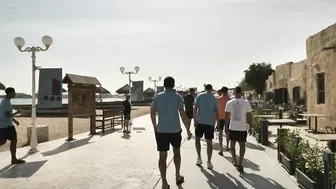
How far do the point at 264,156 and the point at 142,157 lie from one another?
2.93m

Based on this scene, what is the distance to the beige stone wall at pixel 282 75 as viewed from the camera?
31.7 metres

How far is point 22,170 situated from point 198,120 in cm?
368

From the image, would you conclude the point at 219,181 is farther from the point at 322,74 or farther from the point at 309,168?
the point at 322,74

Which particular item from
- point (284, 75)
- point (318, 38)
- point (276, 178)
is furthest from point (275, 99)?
point (276, 178)

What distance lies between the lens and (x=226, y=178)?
19.7 ft

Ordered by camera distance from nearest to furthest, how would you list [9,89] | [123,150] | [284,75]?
1. [9,89]
2. [123,150]
3. [284,75]

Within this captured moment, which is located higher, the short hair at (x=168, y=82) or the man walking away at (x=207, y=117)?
the short hair at (x=168, y=82)

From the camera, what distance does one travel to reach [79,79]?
12.7m

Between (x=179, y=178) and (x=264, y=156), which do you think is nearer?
(x=179, y=178)

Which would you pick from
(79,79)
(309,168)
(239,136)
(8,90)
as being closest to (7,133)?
(8,90)

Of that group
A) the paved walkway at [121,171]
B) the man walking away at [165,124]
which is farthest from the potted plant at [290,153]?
the man walking away at [165,124]

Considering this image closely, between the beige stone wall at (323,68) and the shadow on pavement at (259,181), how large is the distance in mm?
7799

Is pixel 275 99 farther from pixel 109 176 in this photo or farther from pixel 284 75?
pixel 109 176

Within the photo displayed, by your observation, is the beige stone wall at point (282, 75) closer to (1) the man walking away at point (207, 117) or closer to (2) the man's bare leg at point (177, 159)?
(1) the man walking away at point (207, 117)
